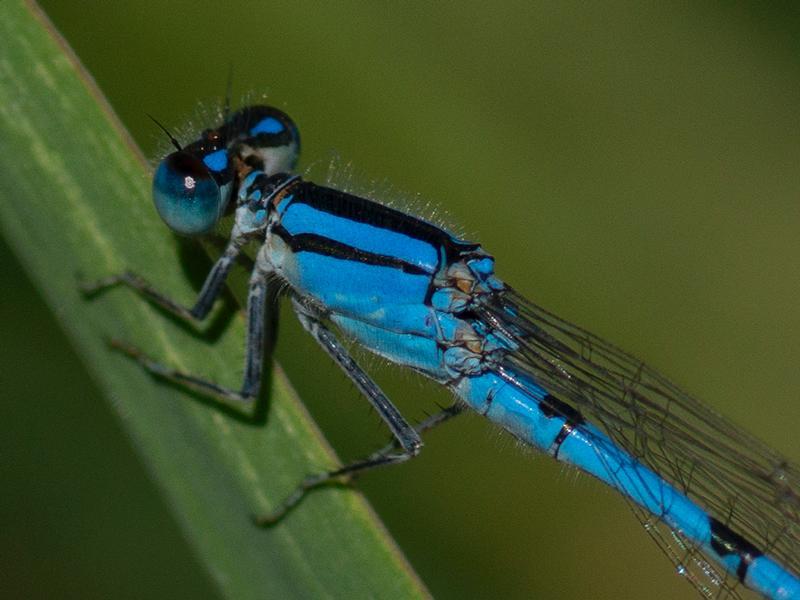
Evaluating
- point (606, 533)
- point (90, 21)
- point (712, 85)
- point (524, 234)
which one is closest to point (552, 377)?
point (524, 234)

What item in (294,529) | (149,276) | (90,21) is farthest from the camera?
(90,21)

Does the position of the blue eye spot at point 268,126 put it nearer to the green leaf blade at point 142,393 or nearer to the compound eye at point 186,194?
the compound eye at point 186,194

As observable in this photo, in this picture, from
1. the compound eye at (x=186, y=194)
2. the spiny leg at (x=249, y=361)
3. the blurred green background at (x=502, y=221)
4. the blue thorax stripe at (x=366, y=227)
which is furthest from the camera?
the blurred green background at (x=502, y=221)

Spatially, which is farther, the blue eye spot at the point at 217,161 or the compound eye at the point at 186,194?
the blue eye spot at the point at 217,161

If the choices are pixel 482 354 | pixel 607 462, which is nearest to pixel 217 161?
pixel 482 354

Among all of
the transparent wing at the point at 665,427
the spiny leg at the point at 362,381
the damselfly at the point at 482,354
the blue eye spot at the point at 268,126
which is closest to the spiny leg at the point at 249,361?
the damselfly at the point at 482,354

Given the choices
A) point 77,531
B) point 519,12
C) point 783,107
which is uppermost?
point 783,107

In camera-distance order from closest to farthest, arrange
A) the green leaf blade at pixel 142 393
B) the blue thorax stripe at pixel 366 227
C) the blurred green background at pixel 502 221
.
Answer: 1. the green leaf blade at pixel 142 393
2. the blue thorax stripe at pixel 366 227
3. the blurred green background at pixel 502 221

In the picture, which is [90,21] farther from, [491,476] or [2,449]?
[491,476]
